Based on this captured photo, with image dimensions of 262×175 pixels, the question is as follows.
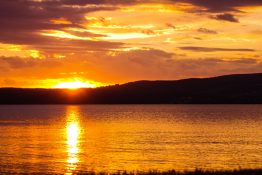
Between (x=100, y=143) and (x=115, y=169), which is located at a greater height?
(x=100, y=143)

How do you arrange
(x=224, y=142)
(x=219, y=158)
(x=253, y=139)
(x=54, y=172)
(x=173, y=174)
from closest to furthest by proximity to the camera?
(x=173, y=174) < (x=54, y=172) < (x=219, y=158) < (x=224, y=142) < (x=253, y=139)

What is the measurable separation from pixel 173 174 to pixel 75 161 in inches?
1090

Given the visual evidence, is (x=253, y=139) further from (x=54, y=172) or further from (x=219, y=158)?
(x=54, y=172)

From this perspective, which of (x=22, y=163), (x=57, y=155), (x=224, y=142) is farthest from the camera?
(x=224, y=142)

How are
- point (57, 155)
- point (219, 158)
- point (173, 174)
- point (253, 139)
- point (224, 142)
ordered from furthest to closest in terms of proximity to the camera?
point (253, 139) → point (224, 142) → point (57, 155) → point (219, 158) → point (173, 174)

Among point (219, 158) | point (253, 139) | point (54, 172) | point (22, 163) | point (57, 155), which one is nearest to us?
point (54, 172)

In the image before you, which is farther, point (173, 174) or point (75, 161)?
point (75, 161)

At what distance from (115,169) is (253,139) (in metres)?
45.9

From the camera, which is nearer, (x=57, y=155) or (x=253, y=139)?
(x=57, y=155)

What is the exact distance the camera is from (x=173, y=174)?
1560 inches

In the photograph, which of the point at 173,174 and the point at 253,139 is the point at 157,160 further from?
the point at 253,139

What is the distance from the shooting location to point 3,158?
221 feet

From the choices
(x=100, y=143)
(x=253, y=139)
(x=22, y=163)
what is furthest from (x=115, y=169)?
(x=253, y=139)

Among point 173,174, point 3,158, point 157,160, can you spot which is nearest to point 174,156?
point 157,160
